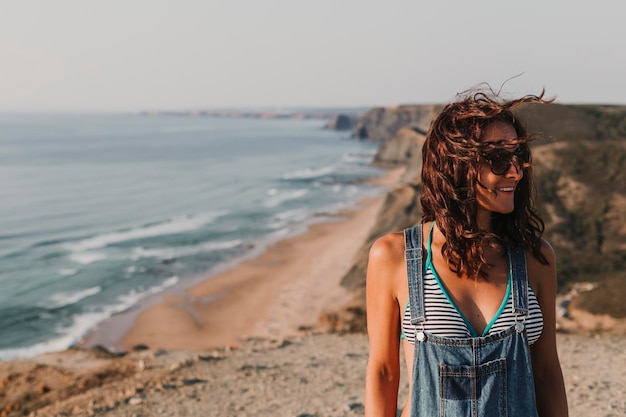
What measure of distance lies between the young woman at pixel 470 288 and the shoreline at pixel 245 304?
1528 centimetres

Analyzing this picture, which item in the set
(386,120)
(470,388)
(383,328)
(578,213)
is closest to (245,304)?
(578,213)

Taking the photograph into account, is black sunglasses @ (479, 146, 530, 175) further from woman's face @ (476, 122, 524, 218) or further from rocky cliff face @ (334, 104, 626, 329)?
rocky cliff face @ (334, 104, 626, 329)

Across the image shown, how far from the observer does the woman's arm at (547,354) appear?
7.59 ft

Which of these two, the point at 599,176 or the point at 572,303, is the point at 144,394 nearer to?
the point at 572,303

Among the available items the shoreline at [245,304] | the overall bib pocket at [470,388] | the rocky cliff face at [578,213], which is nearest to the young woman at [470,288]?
the overall bib pocket at [470,388]

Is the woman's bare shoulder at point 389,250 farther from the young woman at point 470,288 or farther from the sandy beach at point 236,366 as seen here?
the sandy beach at point 236,366

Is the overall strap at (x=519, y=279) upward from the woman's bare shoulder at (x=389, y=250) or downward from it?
downward

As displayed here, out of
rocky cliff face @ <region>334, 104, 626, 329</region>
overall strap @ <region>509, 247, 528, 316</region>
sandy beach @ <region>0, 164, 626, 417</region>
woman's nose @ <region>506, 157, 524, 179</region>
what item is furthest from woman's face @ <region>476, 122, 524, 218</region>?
rocky cliff face @ <region>334, 104, 626, 329</region>

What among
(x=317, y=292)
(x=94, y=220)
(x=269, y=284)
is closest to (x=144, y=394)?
(x=317, y=292)

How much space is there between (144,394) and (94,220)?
3343 centimetres

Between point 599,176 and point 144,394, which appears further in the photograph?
point 599,176

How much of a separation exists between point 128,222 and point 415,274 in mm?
40553

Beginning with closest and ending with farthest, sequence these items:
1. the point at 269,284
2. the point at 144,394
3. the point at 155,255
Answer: the point at 144,394 < the point at 269,284 < the point at 155,255

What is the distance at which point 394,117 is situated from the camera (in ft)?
407
